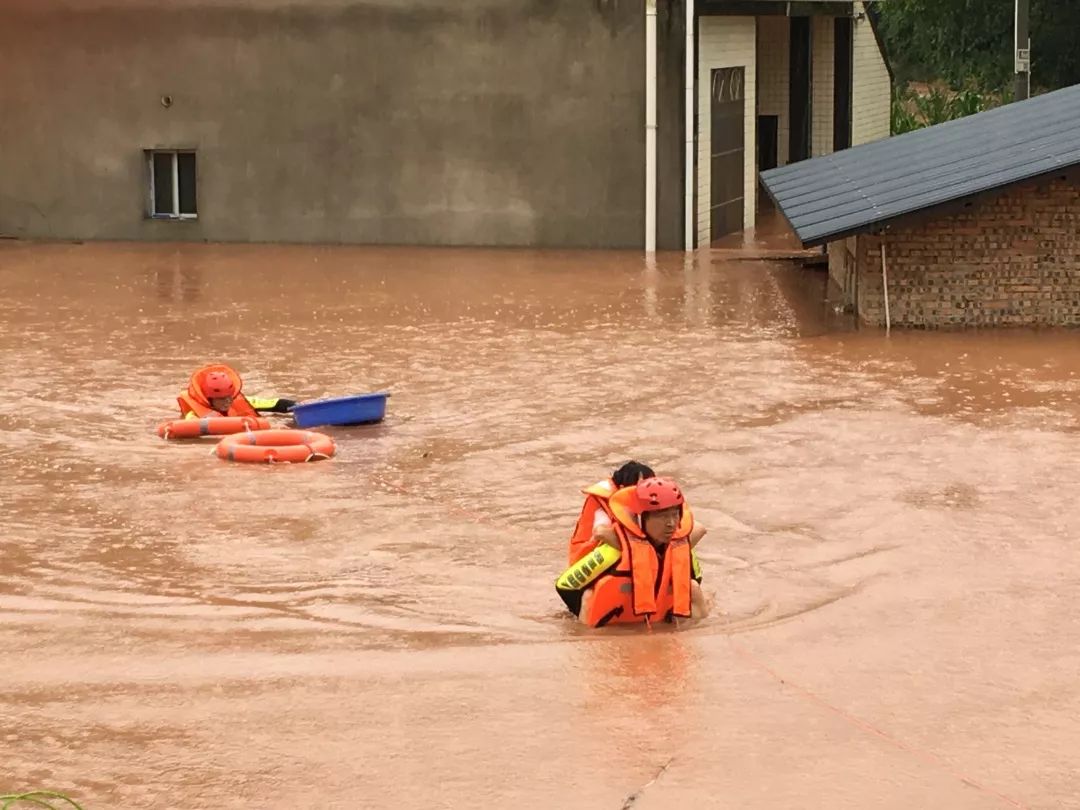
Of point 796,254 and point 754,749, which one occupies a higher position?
point 796,254

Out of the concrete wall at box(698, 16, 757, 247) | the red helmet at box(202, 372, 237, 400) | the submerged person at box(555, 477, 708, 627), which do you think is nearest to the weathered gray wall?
the concrete wall at box(698, 16, 757, 247)

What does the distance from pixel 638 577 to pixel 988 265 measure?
12.9 metres

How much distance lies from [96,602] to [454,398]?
7.20 meters

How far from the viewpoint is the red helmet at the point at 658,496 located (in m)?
10.6

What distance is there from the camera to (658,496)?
34.6 feet

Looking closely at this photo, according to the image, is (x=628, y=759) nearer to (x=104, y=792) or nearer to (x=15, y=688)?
(x=104, y=792)

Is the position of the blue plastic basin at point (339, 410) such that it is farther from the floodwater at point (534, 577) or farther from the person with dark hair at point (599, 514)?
the person with dark hair at point (599, 514)

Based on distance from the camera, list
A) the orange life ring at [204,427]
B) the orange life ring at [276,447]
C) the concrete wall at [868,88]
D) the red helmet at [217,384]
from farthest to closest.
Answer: the concrete wall at [868,88]
the red helmet at [217,384]
the orange life ring at [204,427]
the orange life ring at [276,447]

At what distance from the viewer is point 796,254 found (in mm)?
30359

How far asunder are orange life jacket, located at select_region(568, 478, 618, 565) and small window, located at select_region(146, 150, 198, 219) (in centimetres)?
2299

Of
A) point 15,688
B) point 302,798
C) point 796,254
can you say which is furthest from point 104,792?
point 796,254

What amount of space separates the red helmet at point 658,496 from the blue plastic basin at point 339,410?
664cm

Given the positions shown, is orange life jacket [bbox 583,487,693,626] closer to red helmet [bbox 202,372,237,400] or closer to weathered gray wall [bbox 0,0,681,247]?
red helmet [bbox 202,372,237,400]

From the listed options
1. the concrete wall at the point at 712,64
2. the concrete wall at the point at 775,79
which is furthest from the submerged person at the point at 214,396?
the concrete wall at the point at 775,79
